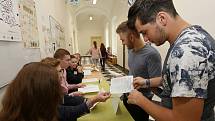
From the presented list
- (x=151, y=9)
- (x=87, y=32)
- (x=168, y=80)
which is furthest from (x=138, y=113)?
(x=87, y=32)

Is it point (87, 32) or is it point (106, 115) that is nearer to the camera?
point (106, 115)

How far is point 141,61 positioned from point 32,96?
108 centimetres

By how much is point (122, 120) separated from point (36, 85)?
30.6 inches

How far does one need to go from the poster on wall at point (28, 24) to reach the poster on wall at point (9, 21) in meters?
0.16

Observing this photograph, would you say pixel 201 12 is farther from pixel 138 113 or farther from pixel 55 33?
pixel 55 33

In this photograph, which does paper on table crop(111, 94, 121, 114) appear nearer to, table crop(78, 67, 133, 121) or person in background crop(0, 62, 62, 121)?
table crop(78, 67, 133, 121)

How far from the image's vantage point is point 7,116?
33.2 inches

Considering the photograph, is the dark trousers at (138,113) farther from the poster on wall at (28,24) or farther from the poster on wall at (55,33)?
the poster on wall at (55,33)

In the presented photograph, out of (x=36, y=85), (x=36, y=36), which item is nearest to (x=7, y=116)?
(x=36, y=85)

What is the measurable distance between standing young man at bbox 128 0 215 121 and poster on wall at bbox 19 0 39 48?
1.66 meters

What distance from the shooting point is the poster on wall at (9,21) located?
1.70 m

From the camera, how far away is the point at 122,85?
1.45m

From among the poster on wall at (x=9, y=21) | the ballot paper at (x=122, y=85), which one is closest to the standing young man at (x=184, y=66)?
the ballot paper at (x=122, y=85)

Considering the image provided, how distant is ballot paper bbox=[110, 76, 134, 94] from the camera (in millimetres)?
1378
